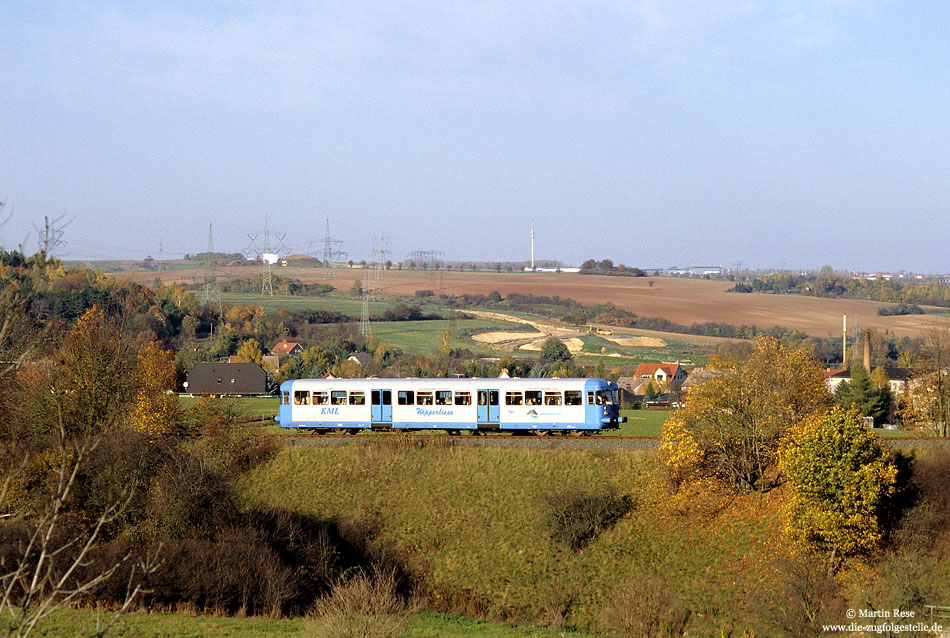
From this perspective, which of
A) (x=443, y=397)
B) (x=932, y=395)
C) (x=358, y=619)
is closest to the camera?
(x=358, y=619)

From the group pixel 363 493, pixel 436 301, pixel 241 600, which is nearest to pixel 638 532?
pixel 363 493

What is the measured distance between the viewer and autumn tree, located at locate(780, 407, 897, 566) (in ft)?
93.9

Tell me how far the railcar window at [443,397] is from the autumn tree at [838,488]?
1597cm

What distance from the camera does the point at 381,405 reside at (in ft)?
135

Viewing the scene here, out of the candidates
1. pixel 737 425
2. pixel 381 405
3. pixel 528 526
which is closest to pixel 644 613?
pixel 528 526

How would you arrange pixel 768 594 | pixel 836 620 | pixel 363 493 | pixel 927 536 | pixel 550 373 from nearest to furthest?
pixel 836 620, pixel 768 594, pixel 927 536, pixel 363 493, pixel 550 373

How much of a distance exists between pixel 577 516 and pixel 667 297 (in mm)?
134703

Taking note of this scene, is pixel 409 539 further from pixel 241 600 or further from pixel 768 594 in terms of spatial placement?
pixel 768 594

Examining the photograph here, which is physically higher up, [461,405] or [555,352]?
[461,405]

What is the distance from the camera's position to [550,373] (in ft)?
302

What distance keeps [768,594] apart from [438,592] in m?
11.8

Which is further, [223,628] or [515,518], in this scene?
[515,518]

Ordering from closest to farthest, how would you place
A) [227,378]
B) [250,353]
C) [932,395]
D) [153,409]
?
[153,409] → [932,395] → [227,378] → [250,353]

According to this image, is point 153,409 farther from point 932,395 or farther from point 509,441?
point 932,395
